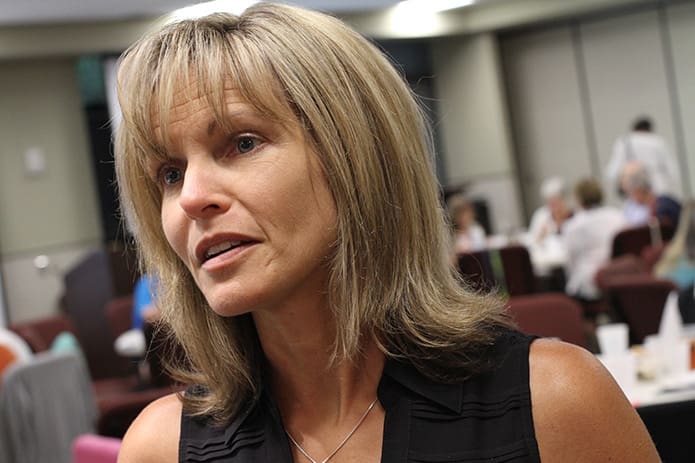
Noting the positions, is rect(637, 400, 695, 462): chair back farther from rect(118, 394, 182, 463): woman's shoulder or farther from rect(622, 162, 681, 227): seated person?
rect(622, 162, 681, 227): seated person

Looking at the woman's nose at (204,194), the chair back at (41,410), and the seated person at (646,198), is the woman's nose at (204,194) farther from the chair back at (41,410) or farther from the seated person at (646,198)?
the seated person at (646,198)

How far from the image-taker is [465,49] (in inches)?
549

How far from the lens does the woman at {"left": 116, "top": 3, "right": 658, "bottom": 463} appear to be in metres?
1.23

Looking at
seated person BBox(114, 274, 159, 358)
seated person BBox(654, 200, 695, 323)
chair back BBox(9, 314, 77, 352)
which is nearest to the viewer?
seated person BBox(654, 200, 695, 323)

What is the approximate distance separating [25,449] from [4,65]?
7279 millimetres

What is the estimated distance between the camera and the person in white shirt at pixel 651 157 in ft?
39.2

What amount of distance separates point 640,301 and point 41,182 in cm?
765

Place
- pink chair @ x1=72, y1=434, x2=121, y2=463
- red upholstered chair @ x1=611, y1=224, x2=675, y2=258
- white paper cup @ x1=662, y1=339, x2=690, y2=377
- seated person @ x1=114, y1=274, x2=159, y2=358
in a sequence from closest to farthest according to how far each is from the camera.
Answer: pink chair @ x1=72, y1=434, x2=121, y2=463 → white paper cup @ x1=662, y1=339, x2=690, y2=377 → seated person @ x1=114, y1=274, x2=159, y2=358 → red upholstered chair @ x1=611, y1=224, x2=675, y2=258

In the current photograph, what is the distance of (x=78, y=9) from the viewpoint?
425 inches

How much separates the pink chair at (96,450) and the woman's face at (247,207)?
1.27 m

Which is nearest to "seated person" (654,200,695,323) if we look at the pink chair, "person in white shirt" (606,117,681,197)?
the pink chair

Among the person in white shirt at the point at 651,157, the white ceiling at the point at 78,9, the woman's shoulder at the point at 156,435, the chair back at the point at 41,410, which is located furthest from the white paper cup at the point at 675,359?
the person in white shirt at the point at 651,157

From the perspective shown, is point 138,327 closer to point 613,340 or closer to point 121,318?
point 121,318

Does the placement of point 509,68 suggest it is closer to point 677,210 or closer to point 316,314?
point 677,210
